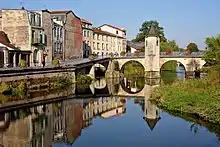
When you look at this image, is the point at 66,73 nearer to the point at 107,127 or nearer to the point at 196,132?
the point at 107,127

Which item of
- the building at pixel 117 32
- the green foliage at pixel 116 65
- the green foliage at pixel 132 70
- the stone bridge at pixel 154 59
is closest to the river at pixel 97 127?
A: the stone bridge at pixel 154 59

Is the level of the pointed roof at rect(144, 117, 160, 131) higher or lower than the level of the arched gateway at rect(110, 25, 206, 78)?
lower

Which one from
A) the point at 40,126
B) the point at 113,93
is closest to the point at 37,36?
the point at 113,93

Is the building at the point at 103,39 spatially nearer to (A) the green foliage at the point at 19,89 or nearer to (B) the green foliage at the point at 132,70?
(B) the green foliage at the point at 132,70

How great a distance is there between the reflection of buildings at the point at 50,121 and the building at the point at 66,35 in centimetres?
2650

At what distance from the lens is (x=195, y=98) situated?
995 inches

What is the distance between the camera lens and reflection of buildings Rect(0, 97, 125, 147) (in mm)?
19297

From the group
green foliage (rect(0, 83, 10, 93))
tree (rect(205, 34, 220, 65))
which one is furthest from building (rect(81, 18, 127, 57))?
green foliage (rect(0, 83, 10, 93))

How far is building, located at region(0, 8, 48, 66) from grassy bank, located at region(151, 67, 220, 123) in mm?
23381

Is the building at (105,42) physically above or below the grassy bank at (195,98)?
above

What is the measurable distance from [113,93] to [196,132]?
23267 mm

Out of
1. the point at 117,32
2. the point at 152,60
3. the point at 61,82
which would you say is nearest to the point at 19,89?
the point at 61,82

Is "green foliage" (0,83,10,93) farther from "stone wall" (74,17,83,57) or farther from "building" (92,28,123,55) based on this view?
"building" (92,28,123,55)

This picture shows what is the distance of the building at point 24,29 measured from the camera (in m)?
49.9
